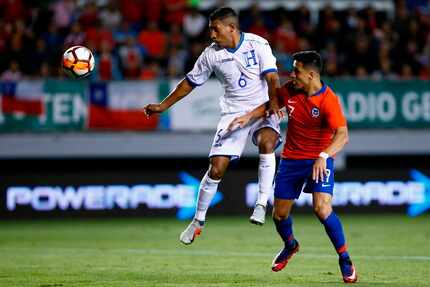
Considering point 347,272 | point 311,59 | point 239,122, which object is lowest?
point 347,272

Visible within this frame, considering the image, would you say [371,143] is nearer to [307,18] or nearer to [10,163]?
[307,18]

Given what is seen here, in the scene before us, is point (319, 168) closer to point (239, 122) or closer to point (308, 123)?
point (308, 123)

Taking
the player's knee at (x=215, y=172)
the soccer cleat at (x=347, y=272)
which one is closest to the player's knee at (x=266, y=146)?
the player's knee at (x=215, y=172)

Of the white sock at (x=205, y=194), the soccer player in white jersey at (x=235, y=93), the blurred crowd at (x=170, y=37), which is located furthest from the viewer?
the blurred crowd at (x=170, y=37)

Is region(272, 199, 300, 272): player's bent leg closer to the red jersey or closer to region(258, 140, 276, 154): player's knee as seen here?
the red jersey

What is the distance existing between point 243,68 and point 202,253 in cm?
348

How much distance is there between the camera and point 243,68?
11.2 m

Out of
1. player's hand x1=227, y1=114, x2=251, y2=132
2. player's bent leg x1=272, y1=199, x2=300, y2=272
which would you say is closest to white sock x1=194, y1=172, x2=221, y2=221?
player's hand x1=227, y1=114, x2=251, y2=132

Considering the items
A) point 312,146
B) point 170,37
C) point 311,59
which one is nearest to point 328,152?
point 312,146

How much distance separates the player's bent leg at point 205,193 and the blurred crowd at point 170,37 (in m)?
8.75

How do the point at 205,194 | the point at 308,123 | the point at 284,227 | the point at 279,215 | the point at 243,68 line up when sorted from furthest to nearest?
the point at 205,194, the point at 243,68, the point at 284,227, the point at 279,215, the point at 308,123

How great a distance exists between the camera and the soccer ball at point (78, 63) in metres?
11.2

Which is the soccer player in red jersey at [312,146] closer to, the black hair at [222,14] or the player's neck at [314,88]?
the player's neck at [314,88]

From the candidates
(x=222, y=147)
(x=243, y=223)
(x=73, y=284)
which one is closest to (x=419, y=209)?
(x=243, y=223)
